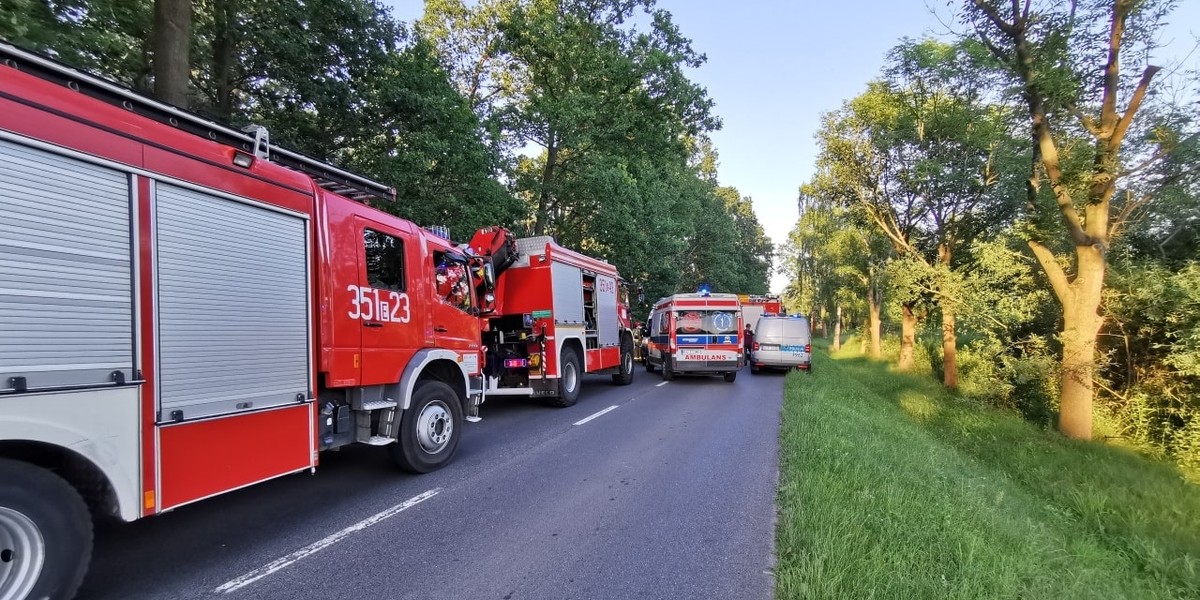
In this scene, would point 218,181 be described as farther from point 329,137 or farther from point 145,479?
point 329,137

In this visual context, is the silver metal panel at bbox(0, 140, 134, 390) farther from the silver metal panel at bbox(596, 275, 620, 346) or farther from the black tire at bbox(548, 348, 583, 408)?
the silver metal panel at bbox(596, 275, 620, 346)

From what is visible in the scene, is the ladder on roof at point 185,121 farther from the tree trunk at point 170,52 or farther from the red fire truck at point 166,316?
the tree trunk at point 170,52

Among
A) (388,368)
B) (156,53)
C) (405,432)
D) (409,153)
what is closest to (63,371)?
(388,368)

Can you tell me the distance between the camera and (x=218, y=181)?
414 cm

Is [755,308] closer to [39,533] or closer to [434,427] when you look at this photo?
[434,427]

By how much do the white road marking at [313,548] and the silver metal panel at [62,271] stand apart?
1.51m

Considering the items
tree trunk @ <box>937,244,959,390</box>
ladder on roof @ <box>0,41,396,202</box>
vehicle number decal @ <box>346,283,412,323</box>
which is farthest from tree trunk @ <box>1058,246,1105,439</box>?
ladder on roof @ <box>0,41,396,202</box>

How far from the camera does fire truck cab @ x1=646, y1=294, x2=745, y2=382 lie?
16156 mm

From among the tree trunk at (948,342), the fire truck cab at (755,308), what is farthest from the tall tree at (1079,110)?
the fire truck cab at (755,308)

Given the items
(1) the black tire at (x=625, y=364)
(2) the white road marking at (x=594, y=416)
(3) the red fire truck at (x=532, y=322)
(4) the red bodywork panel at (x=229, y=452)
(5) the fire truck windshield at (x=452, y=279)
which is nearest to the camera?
(4) the red bodywork panel at (x=229, y=452)

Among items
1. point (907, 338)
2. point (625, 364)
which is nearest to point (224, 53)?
point (625, 364)

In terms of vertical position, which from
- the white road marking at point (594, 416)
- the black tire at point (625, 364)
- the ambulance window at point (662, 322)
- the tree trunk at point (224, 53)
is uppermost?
the tree trunk at point (224, 53)

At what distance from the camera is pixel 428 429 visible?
21.1 ft

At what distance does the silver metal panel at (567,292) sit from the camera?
37.3ft
